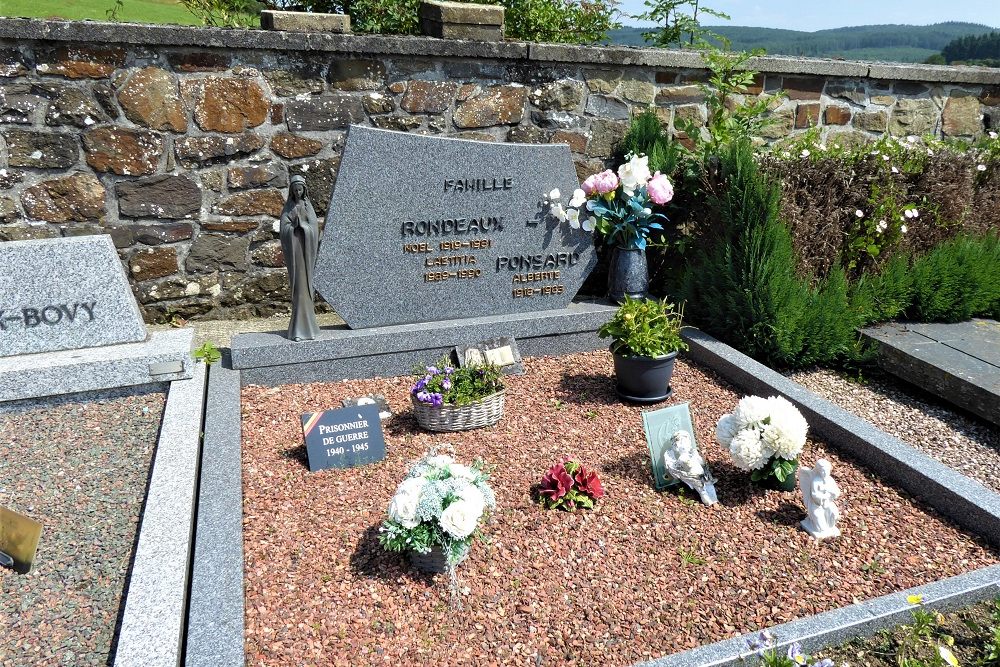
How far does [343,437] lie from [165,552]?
0.99 metres

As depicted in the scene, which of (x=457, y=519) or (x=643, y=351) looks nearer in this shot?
(x=457, y=519)

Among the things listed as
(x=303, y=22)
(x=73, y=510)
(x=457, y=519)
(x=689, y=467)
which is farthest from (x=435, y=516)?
(x=303, y=22)

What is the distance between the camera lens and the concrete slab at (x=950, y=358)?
4348 mm

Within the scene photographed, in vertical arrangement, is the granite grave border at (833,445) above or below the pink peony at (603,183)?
below

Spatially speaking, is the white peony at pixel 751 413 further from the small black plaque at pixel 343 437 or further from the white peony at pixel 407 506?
the small black plaque at pixel 343 437

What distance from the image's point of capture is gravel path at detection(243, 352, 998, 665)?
2.56 m

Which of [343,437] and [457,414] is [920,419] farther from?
[343,437]

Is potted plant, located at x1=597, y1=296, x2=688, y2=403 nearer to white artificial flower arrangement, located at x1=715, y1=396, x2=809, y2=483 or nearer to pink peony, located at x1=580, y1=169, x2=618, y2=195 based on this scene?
white artificial flower arrangement, located at x1=715, y1=396, x2=809, y2=483

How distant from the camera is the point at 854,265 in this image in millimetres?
5375

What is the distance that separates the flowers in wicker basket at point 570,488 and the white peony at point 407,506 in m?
0.78

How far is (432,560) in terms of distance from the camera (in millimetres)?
2822

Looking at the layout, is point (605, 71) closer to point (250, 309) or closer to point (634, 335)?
point (634, 335)

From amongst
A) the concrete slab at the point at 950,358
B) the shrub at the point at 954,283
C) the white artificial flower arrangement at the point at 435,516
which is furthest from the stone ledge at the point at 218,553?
the shrub at the point at 954,283

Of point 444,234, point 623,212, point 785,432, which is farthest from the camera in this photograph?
point 623,212
